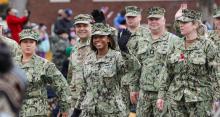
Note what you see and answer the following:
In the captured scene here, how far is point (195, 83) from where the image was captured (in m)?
12.5

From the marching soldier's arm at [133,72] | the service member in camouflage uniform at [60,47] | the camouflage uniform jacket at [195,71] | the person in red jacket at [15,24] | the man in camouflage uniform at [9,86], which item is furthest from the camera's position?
the person in red jacket at [15,24]

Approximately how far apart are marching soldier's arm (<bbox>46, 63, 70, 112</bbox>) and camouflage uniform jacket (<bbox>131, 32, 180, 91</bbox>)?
6.52 feet

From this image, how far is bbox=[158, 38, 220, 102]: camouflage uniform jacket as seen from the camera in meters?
12.4

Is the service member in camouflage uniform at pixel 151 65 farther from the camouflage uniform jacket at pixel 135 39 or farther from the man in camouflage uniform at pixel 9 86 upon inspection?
the man in camouflage uniform at pixel 9 86

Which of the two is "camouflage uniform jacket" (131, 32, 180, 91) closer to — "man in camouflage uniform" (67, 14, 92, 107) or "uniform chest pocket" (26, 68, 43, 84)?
"man in camouflage uniform" (67, 14, 92, 107)

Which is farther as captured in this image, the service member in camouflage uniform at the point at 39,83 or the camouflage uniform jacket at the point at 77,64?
the camouflage uniform jacket at the point at 77,64

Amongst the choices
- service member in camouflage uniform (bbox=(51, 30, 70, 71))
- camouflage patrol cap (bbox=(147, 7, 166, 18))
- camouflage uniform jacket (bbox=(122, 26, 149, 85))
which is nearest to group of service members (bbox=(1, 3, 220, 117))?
camouflage uniform jacket (bbox=(122, 26, 149, 85))

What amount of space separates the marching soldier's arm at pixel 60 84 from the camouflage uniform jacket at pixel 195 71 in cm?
149

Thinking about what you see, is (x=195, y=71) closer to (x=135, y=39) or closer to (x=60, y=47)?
(x=135, y=39)

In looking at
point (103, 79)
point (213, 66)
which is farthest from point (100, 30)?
point (213, 66)

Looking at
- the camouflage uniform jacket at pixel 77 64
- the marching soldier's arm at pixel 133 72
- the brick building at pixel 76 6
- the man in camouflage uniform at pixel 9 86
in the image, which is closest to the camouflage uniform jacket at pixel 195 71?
the marching soldier's arm at pixel 133 72

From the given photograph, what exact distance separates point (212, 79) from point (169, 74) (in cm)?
66

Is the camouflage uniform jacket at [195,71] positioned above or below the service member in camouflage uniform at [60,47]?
below

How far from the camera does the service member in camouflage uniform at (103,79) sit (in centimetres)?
1228
